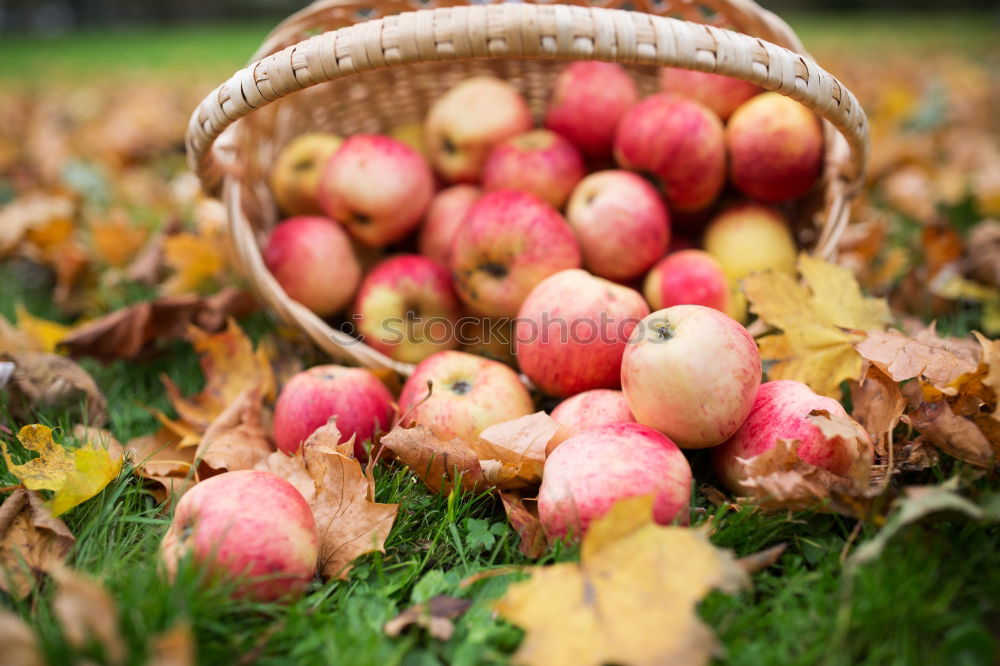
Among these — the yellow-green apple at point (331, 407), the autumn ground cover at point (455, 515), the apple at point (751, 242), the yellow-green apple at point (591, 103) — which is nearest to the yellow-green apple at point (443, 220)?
the yellow-green apple at point (591, 103)

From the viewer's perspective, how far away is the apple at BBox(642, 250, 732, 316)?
5.54ft

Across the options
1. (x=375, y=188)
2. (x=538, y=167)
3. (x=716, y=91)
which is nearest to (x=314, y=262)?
(x=375, y=188)

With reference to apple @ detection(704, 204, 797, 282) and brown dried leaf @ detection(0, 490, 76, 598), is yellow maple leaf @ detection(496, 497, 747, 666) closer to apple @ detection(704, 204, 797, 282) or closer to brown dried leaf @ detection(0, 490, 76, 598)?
brown dried leaf @ detection(0, 490, 76, 598)

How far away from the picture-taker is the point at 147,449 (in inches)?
58.8

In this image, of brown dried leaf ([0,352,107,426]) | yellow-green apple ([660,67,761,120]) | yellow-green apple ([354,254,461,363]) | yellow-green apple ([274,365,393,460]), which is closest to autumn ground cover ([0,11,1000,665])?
brown dried leaf ([0,352,107,426])

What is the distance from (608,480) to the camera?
110cm

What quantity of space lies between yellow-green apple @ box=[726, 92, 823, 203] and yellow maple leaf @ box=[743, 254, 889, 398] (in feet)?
1.24

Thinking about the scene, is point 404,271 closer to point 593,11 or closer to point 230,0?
point 593,11

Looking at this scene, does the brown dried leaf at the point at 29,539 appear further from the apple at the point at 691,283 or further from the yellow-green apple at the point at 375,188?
the apple at the point at 691,283

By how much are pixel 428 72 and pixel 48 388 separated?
4.96 feet

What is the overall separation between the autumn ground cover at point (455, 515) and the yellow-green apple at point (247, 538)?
35 millimetres

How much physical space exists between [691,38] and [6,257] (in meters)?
2.51

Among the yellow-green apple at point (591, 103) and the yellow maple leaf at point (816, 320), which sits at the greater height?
the yellow-green apple at point (591, 103)

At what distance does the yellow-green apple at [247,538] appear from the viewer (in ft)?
3.33
